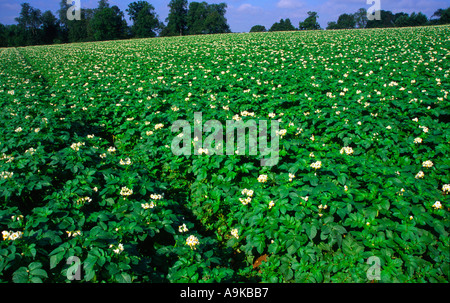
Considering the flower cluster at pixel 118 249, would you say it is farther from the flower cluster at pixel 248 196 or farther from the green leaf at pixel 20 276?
the flower cluster at pixel 248 196

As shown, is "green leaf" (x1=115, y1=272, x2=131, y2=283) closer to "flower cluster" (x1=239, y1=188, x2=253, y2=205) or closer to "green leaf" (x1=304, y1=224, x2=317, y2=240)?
"flower cluster" (x1=239, y1=188, x2=253, y2=205)

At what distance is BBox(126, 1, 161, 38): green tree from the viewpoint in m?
75.9

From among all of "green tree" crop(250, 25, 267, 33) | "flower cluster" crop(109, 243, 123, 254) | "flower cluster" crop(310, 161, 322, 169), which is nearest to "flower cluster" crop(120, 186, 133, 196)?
"flower cluster" crop(109, 243, 123, 254)

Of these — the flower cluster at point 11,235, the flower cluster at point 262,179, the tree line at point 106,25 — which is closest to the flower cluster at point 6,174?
the flower cluster at point 11,235

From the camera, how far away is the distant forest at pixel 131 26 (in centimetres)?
6956

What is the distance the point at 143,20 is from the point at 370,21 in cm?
7979

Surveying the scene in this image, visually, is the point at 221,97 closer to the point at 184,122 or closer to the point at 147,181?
the point at 184,122

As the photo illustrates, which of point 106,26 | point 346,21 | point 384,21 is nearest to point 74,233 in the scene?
point 106,26

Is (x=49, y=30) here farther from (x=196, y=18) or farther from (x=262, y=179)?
(x=262, y=179)

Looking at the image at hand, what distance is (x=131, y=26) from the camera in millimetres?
85125

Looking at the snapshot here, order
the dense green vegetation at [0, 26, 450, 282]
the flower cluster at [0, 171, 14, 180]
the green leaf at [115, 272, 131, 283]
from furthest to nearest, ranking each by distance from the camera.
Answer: the flower cluster at [0, 171, 14, 180]
the dense green vegetation at [0, 26, 450, 282]
the green leaf at [115, 272, 131, 283]
